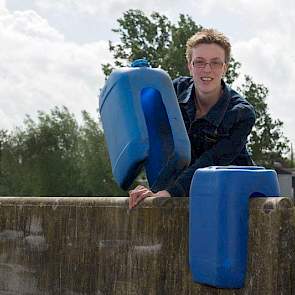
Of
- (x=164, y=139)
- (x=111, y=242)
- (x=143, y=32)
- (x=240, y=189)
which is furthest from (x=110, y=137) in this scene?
(x=143, y=32)

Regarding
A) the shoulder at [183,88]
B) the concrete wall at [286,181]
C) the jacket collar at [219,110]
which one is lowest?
the concrete wall at [286,181]

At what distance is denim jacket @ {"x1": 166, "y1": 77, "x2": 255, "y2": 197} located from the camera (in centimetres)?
402

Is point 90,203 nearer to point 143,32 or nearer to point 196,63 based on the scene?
point 196,63

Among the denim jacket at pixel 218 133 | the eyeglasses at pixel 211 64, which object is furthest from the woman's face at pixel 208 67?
the denim jacket at pixel 218 133

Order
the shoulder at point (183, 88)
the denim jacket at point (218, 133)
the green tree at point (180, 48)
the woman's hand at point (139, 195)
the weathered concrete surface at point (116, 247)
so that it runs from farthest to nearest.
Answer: the green tree at point (180, 48) < the shoulder at point (183, 88) < the denim jacket at point (218, 133) < the woman's hand at point (139, 195) < the weathered concrete surface at point (116, 247)

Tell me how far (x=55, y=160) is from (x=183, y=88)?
55.1 meters

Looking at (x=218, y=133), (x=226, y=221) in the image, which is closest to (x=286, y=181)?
(x=218, y=133)

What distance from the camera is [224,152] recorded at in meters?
4.05

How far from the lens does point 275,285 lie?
3076mm

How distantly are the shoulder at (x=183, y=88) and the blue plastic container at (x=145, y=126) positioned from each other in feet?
0.87

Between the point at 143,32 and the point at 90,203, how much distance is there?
145ft

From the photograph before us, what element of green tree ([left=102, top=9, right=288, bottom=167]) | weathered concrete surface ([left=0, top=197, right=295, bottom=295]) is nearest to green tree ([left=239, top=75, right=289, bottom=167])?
green tree ([left=102, top=9, right=288, bottom=167])

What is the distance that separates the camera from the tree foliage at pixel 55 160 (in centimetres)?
5859

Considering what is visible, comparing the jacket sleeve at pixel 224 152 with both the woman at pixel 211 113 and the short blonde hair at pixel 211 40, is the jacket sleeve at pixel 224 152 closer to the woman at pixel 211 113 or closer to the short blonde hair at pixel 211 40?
the woman at pixel 211 113
